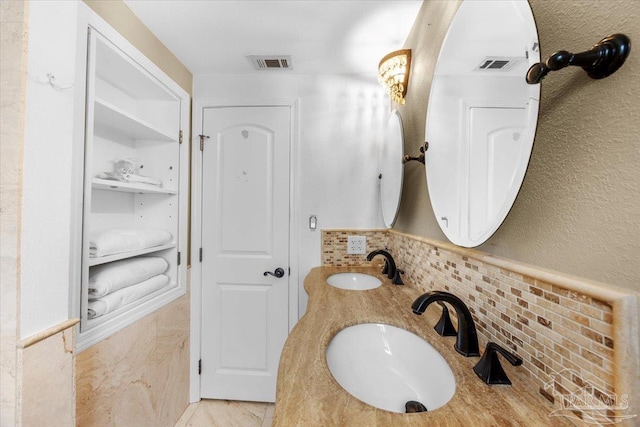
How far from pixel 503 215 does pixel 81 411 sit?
1651 mm

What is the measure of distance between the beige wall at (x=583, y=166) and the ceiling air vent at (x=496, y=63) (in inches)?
2.3

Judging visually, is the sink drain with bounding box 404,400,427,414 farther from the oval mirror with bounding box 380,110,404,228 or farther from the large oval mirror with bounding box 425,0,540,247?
the oval mirror with bounding box 380,110,404,228

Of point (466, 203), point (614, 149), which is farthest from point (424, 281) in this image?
point (614, 149)

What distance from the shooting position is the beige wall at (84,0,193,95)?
3.76 feet

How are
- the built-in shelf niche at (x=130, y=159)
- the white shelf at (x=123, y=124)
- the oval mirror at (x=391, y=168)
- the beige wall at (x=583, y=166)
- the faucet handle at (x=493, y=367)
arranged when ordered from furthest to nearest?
the oval mirror at (x=391, y=168), the white shelf at (x=123, y=124), the built-in shelf niche at (x=130, y=159), the faucet handle at (x=493, y=367), the beige wall at (x=583, y=166)

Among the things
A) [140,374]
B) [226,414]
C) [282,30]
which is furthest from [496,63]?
[226,414]

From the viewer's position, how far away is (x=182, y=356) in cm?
169

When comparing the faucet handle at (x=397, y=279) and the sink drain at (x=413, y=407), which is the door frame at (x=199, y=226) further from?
the sink drain at (x=413, y=407)

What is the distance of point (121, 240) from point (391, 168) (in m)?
1.51

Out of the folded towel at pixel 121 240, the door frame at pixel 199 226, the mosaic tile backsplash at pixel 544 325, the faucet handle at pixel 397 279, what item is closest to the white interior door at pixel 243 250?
the door frame at pixel 199 226

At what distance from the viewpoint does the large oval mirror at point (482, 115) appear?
542mm

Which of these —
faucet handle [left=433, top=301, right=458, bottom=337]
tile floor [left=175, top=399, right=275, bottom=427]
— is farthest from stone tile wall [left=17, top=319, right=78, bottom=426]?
faucet handle [left=433, top=301, right=458, bottom=337]

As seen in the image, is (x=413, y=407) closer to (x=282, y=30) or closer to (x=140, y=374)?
(x=140, y=374)

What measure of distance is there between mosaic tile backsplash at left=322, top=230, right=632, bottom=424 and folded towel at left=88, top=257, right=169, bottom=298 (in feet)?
4.70
